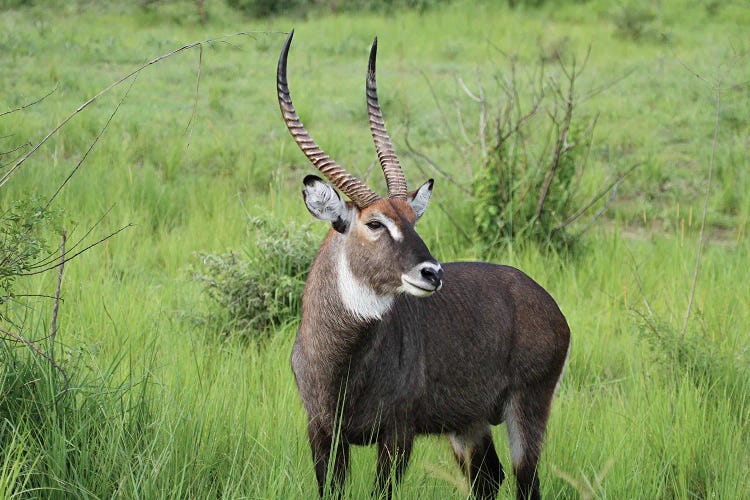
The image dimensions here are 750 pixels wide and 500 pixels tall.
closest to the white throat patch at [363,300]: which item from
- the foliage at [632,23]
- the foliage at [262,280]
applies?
the foliage at [262,280]

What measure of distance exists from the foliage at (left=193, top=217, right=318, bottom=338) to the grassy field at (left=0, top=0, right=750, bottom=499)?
0.39 ft

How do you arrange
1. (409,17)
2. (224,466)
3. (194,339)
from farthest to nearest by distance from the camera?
(409,17), (194,339), (224,466)

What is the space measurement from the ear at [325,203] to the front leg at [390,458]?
2.50 feet

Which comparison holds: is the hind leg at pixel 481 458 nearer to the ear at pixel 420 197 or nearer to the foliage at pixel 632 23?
the ear at pixel 420 197

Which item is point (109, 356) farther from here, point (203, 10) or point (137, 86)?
point (203, 10)

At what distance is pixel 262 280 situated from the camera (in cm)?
549

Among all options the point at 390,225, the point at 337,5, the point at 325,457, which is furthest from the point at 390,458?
the point at 337,5

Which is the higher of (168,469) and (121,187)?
(168,469)

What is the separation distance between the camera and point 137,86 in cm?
1020

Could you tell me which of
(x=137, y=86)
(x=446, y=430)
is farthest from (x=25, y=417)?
(x=137, y=86)

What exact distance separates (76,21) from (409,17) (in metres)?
4.35

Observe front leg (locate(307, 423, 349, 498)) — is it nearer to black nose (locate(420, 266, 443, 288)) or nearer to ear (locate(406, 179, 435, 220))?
black nose (locate(420, 266, 443, 288))

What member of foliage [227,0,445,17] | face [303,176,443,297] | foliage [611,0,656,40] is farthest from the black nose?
foliage [611,0,656,40]

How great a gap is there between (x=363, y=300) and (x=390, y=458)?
559mm
